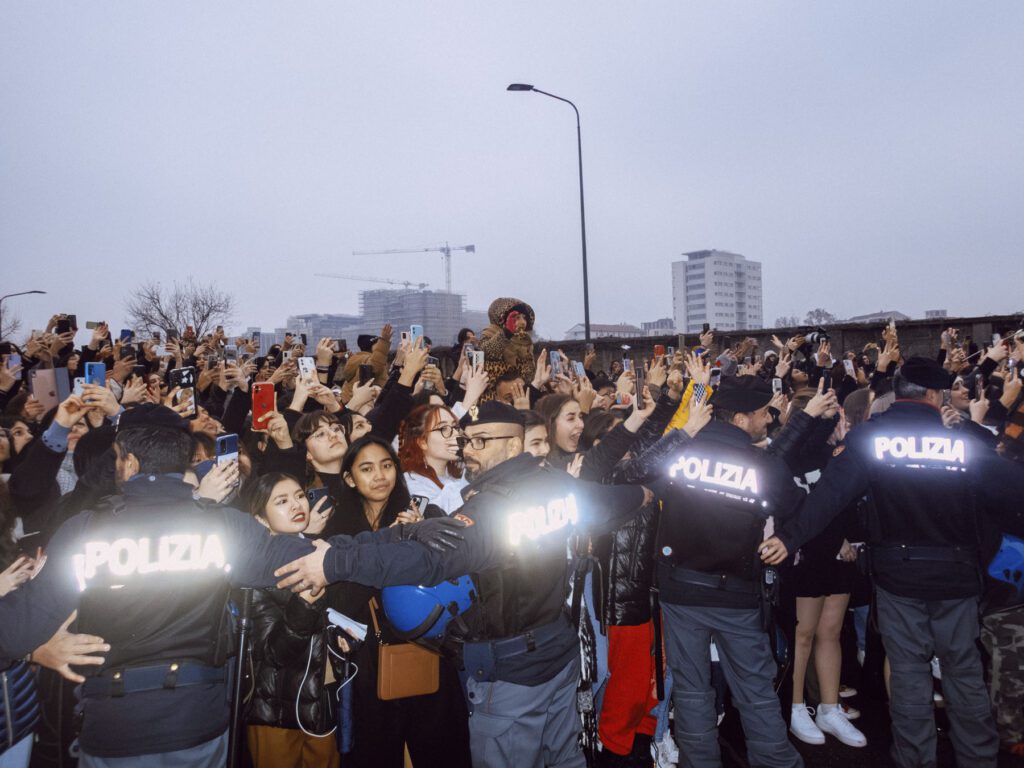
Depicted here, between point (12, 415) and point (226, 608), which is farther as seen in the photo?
point (12, 415)

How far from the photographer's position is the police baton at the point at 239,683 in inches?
112

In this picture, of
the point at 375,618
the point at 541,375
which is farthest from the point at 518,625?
the point at 541,375

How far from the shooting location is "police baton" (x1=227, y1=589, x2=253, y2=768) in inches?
112

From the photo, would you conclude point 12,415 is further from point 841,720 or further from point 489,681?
point 841,720

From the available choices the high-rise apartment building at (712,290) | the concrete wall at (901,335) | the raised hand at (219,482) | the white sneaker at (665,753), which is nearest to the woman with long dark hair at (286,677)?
the raised hand at (219,482)

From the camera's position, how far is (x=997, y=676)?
13.4ft

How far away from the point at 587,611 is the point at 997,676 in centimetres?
253

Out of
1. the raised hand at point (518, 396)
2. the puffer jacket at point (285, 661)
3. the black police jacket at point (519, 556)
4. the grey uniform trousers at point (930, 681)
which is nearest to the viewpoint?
the black police jacket at point (519, 556)

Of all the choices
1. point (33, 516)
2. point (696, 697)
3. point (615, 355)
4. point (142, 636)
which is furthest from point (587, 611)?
point (615, 355)

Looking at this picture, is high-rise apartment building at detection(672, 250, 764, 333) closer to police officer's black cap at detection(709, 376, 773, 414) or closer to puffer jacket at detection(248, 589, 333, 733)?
police officer's black cap at detection(709, 376, 773, 414)

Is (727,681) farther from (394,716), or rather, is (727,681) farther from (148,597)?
(148,597)

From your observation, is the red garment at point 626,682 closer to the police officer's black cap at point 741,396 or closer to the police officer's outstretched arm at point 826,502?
the police officer's outstretched arm at point 826,502

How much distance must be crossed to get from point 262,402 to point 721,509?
9.40 feet

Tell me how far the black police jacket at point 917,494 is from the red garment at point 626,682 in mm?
1083
